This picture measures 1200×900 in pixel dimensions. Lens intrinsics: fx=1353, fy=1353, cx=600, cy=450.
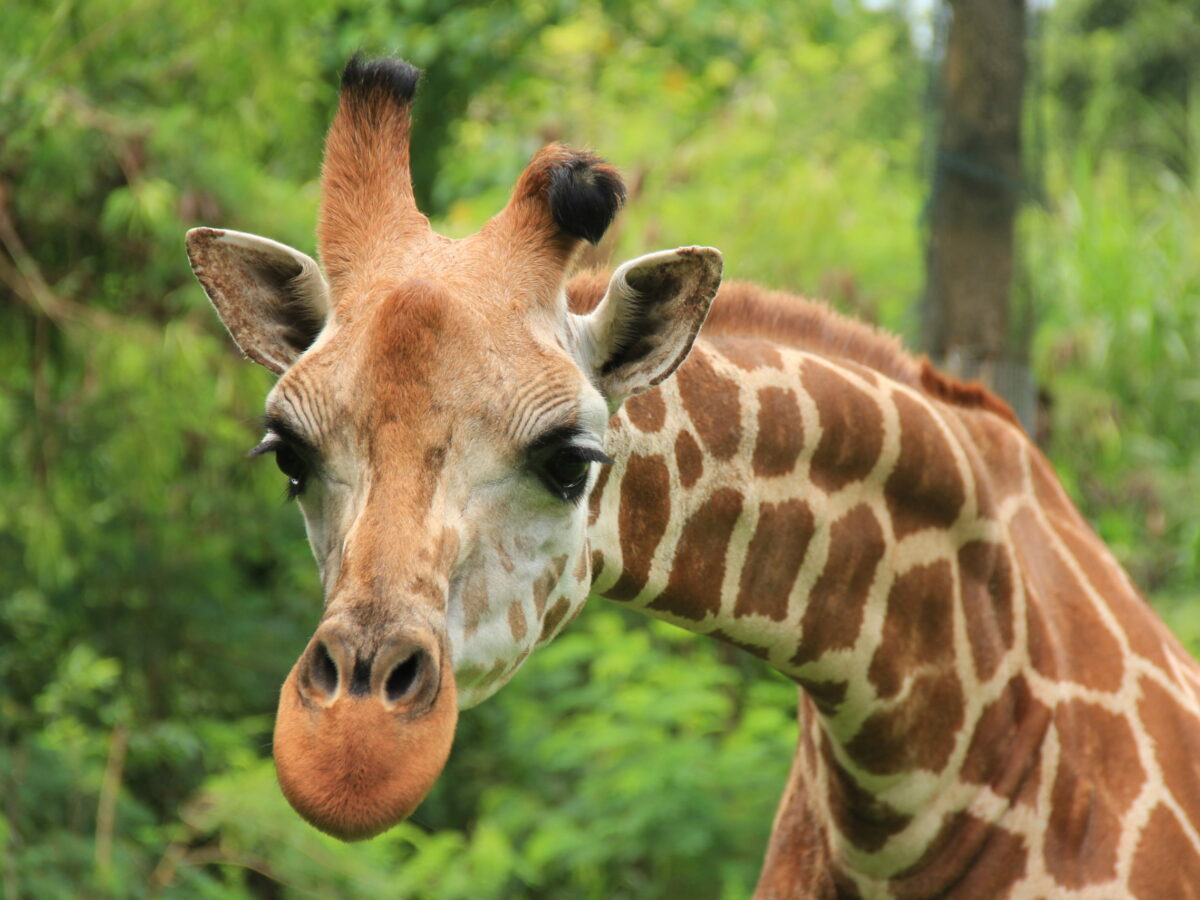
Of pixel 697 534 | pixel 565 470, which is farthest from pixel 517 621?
pixel 697 534

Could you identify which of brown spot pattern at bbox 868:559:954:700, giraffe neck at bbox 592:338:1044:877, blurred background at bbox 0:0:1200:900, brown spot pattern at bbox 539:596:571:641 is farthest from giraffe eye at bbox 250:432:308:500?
blurred background at bbox 0:0:1200:900

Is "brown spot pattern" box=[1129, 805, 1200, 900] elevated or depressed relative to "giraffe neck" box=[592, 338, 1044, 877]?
depressed

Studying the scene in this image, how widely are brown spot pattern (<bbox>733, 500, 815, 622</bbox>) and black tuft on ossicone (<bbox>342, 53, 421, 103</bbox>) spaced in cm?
122

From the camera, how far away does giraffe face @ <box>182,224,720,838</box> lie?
7.24 ft

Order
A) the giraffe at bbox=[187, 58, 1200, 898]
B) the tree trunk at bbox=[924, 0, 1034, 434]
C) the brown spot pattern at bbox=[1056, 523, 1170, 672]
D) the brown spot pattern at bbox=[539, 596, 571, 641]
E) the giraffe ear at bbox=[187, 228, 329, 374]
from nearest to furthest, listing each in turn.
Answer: the giraffe at bbox=[187, 58, 1200, 898]
the brown spot pattern at bbox=[539, 596, 571, 641]
the giraffe ear at bbox=[187, 228, 329, 374]
the brown spot pattern at bbox=[1056, 523, 1170, 672]
the tree trunk at bbox=[924, 0, 1034, 434]

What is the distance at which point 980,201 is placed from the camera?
596 cm

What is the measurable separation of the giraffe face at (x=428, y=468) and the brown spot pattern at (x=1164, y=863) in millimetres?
1540

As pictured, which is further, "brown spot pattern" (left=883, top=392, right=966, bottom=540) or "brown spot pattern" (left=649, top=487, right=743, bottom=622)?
"brown spot pattern" (left=883, top=392, right=966, bottom=540)

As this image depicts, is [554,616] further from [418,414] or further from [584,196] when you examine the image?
[584,196]

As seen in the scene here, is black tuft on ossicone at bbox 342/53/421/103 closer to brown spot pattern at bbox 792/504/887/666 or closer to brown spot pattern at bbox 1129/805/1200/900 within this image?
brown spot pattern at bbox 792/504/887/666

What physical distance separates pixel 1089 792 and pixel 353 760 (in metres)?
1.97

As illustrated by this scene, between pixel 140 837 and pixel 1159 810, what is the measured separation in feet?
16.0

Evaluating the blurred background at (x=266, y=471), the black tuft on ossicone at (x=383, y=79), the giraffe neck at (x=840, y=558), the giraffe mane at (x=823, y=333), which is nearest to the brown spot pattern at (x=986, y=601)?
the giraffe neck at (x=840, y=558)

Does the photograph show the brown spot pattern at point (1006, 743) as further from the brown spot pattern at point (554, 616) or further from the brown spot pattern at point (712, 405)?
the brown spot pattern at point (554, 616)
